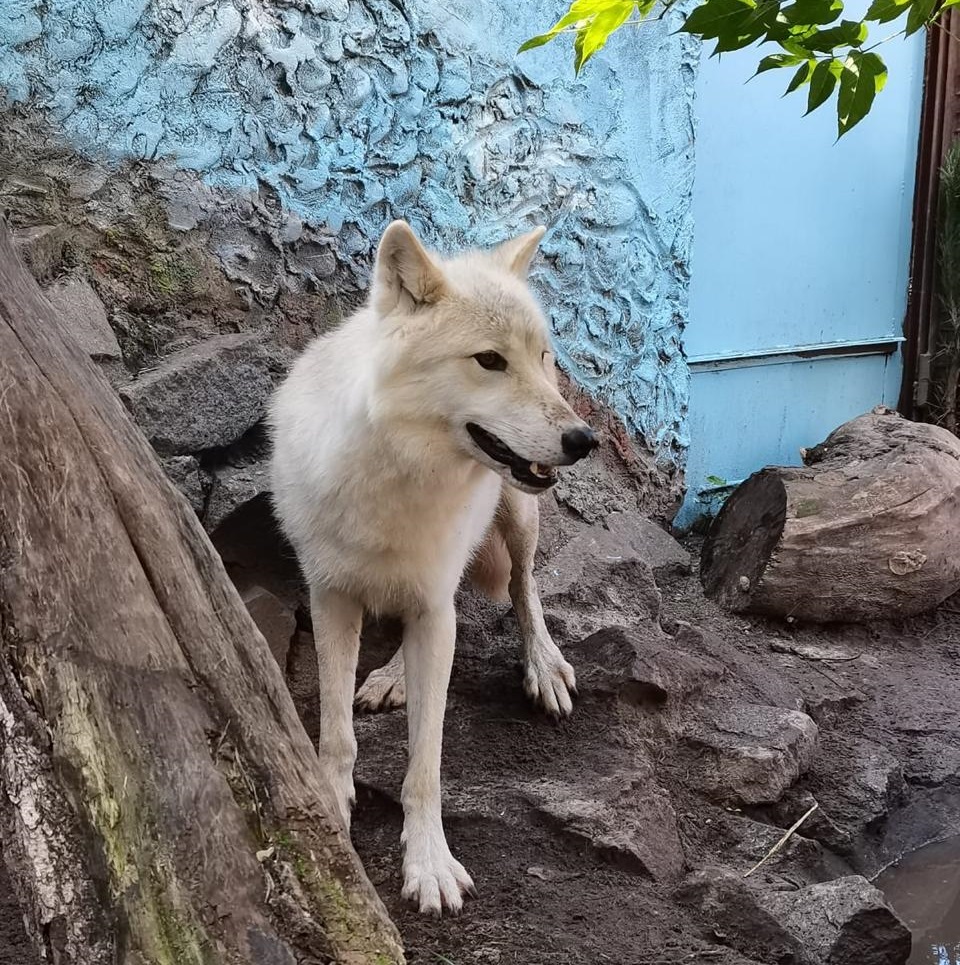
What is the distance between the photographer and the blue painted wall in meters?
5.97

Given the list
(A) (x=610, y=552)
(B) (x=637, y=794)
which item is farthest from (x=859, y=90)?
(A) (x=610, y=552)

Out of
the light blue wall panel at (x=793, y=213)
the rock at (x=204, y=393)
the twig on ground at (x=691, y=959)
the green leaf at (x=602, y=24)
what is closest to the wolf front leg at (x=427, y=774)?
the twig on ground at (x=691, y=959)

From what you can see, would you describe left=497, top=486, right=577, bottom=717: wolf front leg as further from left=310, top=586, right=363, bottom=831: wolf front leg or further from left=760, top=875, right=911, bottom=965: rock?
left=760, top=875, right=911, bottom=965: rock

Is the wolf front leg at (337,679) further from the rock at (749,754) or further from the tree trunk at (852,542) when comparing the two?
the tree trunk at (852,542)

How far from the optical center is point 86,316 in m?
3.55

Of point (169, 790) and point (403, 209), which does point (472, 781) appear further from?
point (403, 209)

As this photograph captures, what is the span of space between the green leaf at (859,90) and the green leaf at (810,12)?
0.10 meters

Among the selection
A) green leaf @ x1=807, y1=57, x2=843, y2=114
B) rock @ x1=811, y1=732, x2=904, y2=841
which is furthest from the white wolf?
rock @ x1=811, y1=732, x2=904, y2=841

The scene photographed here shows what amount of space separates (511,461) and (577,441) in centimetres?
20

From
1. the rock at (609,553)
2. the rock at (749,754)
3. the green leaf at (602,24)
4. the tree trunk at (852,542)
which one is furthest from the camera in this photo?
the tree trunk at (852,542)

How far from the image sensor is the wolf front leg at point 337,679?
289cm

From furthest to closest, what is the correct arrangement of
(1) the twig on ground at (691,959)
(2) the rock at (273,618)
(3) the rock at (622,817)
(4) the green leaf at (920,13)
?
(2) the rock at (273,618)
(3) the rock at (622,817)
(1) the twig on ground at (691,959)
(4) the green leaf at (920,13)

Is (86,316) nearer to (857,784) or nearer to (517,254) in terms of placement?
(517,254)

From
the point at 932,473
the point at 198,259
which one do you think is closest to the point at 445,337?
the point at 198,259
